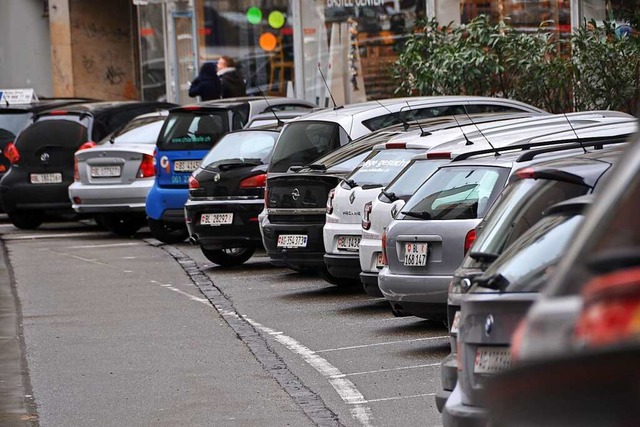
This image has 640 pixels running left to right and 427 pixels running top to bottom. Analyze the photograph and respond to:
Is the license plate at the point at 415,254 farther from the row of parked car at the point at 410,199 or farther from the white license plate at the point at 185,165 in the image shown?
the white license plate at the point at 185,165

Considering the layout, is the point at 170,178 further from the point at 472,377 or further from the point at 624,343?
the point at 624,343

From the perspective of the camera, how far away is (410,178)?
11.5 m

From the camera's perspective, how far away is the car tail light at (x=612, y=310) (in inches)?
112

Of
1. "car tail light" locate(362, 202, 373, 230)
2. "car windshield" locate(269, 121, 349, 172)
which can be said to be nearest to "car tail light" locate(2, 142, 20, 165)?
"car windshield" locate(269, 121, 349, 172)

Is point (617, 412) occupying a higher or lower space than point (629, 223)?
lower

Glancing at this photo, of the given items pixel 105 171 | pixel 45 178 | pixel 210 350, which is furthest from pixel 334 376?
pixel 45 178

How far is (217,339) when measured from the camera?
11.4 meters

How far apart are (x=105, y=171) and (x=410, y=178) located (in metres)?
8.89

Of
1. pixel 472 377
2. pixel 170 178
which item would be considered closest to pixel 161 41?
pixel 170 178

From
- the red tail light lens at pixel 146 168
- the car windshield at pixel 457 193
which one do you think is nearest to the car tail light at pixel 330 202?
the car windshield at pixel 457 193

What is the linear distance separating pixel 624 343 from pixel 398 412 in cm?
546

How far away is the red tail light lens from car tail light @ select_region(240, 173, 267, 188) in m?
4.05

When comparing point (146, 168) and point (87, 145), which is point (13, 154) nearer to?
point (87, 145)

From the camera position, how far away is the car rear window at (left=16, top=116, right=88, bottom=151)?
70.8 feet
